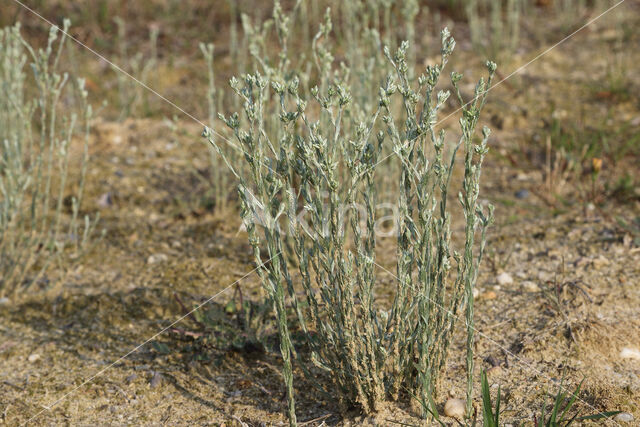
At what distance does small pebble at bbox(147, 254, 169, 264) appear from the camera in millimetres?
3049

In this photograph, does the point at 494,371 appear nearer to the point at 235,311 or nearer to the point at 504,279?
the point at 504,279

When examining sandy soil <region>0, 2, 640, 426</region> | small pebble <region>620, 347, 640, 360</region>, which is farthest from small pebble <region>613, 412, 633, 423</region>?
small pebble <region>620, 347, 640, 360</region>

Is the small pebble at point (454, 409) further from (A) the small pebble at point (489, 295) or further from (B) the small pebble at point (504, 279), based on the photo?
(B) the small pebble at point (504, 279)

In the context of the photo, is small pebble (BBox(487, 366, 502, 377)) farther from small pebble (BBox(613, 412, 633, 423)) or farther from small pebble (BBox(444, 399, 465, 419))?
small pebble (BBox(613, 412, 633, 423))

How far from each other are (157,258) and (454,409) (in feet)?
5.71

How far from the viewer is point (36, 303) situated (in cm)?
281

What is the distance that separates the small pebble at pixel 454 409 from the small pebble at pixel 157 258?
1669 millimetres

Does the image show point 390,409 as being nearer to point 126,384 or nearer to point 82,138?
point 126,384

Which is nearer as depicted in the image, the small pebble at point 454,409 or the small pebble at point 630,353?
the small pebble at point 454,409

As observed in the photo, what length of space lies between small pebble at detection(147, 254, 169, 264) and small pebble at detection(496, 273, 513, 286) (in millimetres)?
1578

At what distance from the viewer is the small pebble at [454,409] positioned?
74.2 inches

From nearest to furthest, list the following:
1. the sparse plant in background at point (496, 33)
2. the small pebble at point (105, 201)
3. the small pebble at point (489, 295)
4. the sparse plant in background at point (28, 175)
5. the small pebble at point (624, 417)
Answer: the small pebble at point (624, 417) → the small pebble at point (489, 295) → the sparse plant in background at point (28, 175) → the small pebble at point (105, 201) → the sparse plant in background at point (496, 33)

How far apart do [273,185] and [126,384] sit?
1.01m

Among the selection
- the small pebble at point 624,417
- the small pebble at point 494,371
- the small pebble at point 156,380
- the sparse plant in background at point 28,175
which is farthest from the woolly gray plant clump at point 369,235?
the sparse plant in background at point 28,175
